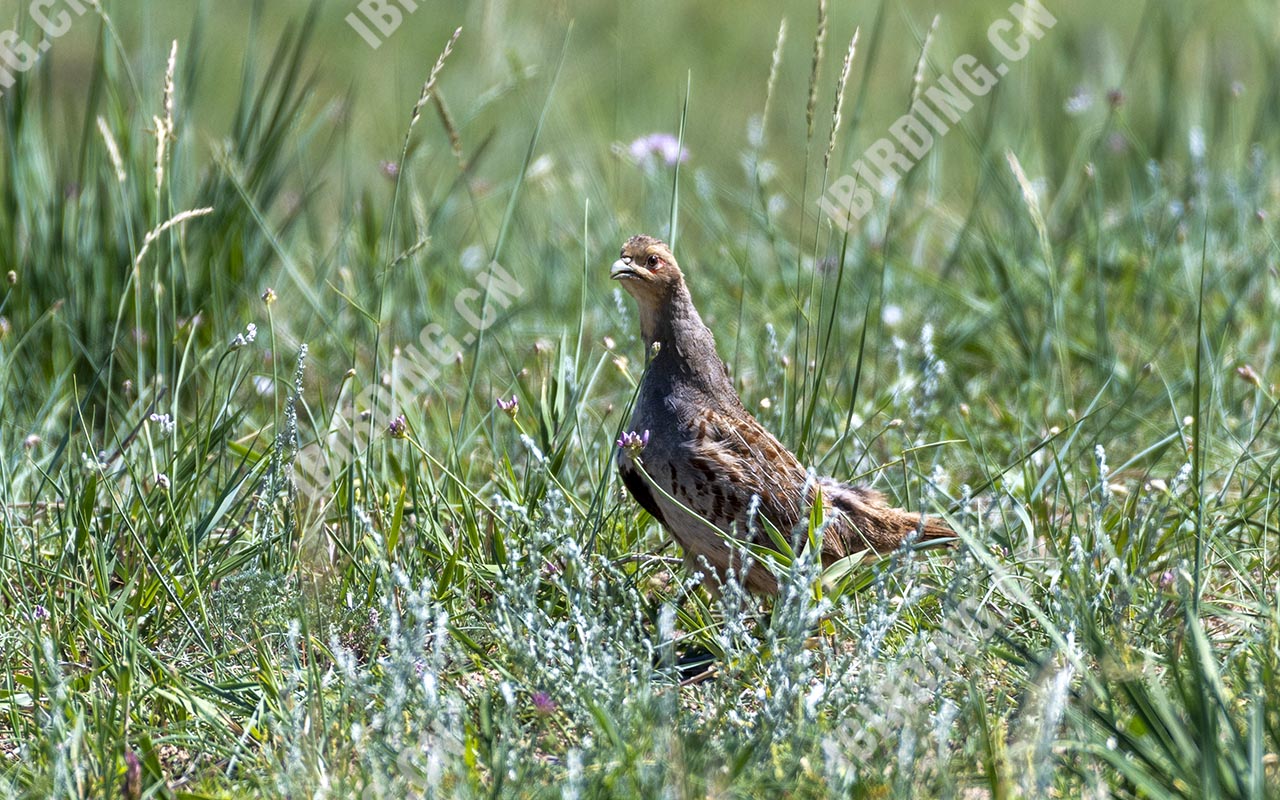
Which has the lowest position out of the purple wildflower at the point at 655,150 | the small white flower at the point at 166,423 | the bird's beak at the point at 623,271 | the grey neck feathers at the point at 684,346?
the small white flower at the point at 166,423

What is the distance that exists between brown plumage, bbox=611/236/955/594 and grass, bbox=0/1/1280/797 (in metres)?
0.13

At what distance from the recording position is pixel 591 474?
13.9ft

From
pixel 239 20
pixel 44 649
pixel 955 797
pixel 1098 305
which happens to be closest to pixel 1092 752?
pixel 955 797

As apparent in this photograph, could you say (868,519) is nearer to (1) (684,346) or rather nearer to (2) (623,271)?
(1) (684,346)

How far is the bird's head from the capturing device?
4180 mm

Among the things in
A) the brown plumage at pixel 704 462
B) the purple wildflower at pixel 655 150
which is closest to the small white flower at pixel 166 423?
the brown plumage at pixel 704 462

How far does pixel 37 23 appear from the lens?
5.31 m

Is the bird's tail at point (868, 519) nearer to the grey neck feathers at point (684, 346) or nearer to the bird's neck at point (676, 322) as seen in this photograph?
the grey neck feathers at point (684, 346)

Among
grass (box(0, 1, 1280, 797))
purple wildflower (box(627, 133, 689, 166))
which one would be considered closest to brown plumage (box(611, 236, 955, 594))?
grass (box(0, 1, 1280, 797))

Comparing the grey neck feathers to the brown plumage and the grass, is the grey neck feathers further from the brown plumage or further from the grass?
the grass

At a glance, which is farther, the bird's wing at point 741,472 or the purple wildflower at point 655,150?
the purple wildflower at point 655,150

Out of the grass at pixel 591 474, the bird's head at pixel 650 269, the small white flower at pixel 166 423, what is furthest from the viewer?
the bird's head at pixel 650 269

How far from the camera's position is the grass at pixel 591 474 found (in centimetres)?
277

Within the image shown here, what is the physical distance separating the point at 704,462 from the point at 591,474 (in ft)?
1.52
